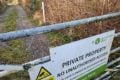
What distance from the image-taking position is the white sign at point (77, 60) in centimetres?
278

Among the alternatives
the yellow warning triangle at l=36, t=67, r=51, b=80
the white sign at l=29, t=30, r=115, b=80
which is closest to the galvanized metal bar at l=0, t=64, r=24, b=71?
the white sign at l=29, t=30, r=115, b=80

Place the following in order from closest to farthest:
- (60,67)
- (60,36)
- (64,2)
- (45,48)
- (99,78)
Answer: (60,67), (99,78), (45,48), (60,36), (64,2)

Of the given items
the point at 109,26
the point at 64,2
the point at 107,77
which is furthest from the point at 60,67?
the point at 64,2

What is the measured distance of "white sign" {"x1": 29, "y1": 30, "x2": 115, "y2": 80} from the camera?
109 inches

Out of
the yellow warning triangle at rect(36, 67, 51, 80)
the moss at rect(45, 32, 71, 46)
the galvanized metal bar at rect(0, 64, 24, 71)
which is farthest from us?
the moss at rect(45, 32, 71, 46)

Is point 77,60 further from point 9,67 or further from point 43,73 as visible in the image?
point 9,67

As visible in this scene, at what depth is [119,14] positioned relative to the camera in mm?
3814

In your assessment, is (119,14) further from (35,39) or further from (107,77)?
(35,39)

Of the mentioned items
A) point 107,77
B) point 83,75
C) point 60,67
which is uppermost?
point 60,67

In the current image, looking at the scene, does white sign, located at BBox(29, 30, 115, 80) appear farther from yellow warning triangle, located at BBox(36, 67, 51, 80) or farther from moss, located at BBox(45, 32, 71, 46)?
moss, located at BBox(45, 32, 71, 46)

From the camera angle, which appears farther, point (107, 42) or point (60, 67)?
point (107, 42)

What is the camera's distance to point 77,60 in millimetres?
3180

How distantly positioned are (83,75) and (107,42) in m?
0.57

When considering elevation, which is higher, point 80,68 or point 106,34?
point 106,34
